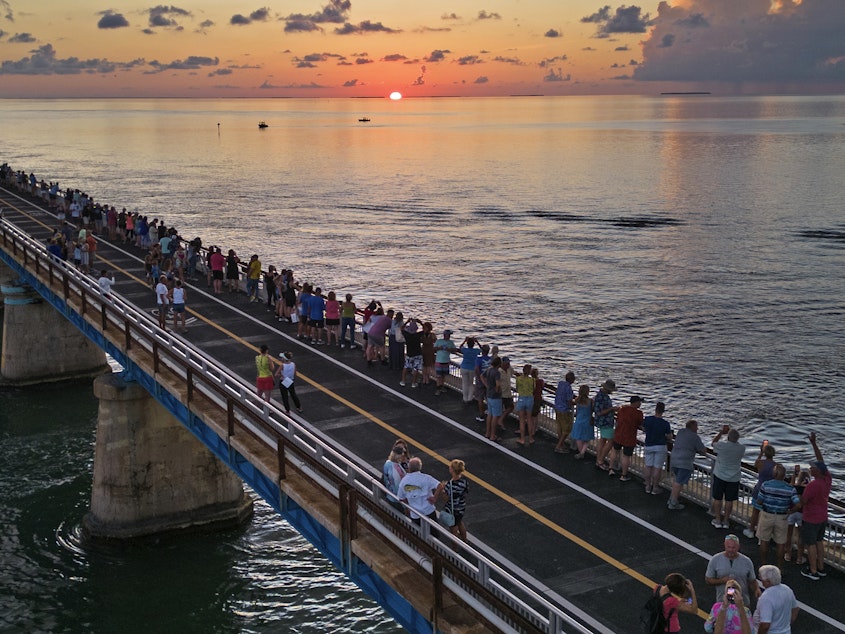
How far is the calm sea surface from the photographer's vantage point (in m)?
22.3

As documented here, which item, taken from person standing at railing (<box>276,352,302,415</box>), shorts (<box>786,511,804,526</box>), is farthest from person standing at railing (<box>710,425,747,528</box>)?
person standing at railing (<box>276,352,302,415</box>)

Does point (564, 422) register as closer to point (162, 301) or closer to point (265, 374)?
point (265, 374)

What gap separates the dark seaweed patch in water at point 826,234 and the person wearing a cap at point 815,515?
2515 inches

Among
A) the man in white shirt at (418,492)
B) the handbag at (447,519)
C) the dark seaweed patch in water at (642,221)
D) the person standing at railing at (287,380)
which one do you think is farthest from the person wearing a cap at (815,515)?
the dark seaweed patch in water at (642,221)

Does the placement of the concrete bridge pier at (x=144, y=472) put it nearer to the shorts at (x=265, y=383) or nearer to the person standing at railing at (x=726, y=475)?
the shorts at (x=265, y=383)

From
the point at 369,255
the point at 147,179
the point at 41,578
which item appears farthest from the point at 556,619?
the point at 147,179

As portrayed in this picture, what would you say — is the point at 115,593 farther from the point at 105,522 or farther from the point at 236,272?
the point at 236,272

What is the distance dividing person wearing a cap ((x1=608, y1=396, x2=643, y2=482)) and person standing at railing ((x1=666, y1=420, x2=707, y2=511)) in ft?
3.20

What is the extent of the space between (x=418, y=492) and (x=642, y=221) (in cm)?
7515

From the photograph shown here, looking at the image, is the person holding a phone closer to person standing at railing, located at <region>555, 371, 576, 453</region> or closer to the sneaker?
the sneaker

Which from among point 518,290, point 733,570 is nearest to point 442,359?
point 733,570

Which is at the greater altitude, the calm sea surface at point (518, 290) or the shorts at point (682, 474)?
the shorts at point (682, 474)

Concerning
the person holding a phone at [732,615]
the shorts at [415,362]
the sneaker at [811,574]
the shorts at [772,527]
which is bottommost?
the sneaker at [811,574]

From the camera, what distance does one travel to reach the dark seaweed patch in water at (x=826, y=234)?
71.6 metres
